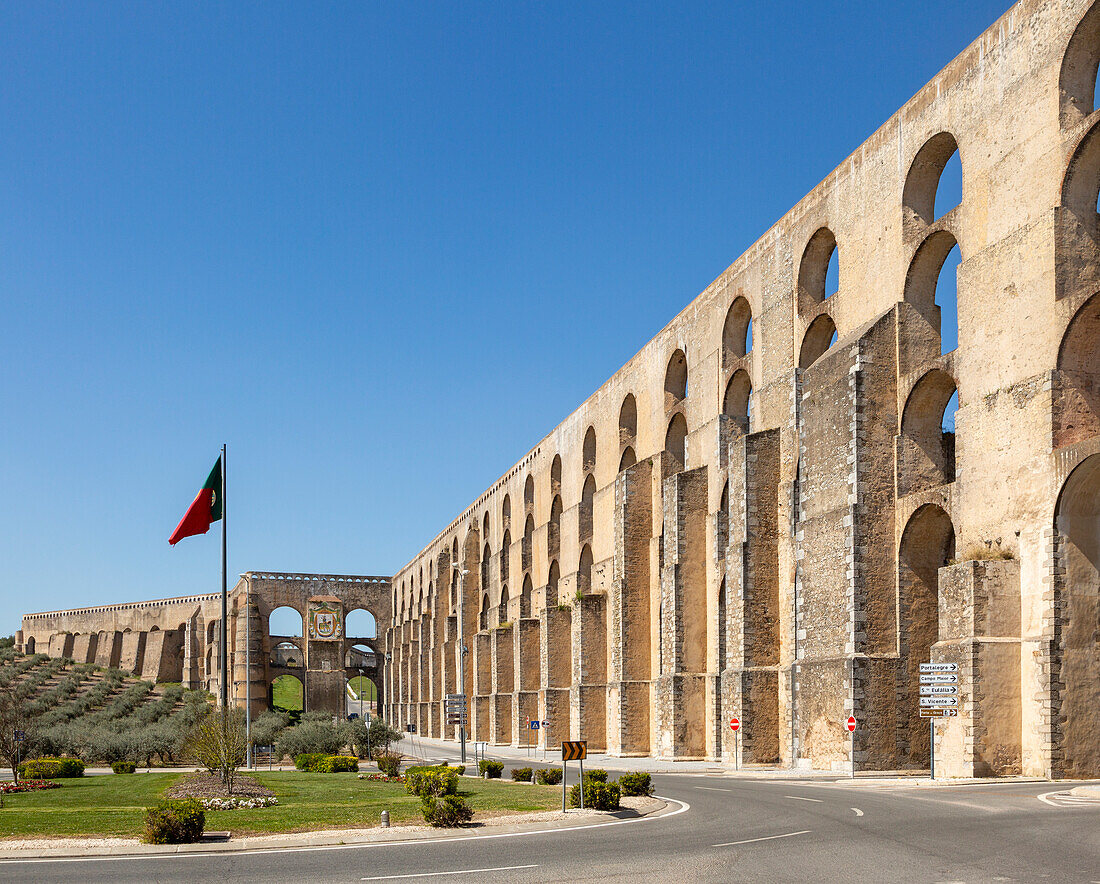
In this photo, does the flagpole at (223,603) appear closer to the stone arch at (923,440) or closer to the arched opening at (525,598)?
the stone arch at (923,440)

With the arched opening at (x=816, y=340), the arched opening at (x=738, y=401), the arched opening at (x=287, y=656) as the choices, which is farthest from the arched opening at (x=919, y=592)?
the arched opening at (x=287, y=656)

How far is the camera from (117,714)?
204 ft

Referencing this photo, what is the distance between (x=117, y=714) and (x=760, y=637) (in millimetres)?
42412

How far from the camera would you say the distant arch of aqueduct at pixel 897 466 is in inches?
883

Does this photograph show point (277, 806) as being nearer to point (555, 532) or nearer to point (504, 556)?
point (555, 532)

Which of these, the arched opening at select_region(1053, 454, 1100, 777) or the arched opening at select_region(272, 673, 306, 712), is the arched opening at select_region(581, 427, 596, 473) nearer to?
the arched opening at select_region(1053, 454, 1100, 777)

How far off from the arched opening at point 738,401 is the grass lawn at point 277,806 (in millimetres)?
15071

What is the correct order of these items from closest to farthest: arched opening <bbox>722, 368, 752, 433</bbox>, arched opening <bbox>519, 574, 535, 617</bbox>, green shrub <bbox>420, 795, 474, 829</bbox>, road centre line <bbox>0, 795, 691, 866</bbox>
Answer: road centre line <bbox>0, 795, 691, 866</bbox> < green shrub <bbox>420, 795, 474, 829</bbox> < arched opening <bbox>722, 368, 752, 433</bbox> < arched opening <bbox>519, 574, 535, 617</bbox>

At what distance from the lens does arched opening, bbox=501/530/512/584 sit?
2608 inches

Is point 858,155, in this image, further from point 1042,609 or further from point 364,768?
point 364,768

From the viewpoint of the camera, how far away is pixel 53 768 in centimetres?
3278

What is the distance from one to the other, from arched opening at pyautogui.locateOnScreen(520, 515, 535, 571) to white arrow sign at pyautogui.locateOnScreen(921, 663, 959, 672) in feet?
129

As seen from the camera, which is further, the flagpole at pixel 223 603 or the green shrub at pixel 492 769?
the green shrub at pixel 492 769

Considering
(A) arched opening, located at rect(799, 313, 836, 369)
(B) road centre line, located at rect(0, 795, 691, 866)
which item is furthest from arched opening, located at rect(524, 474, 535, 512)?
(B) road centre line, located at rect(0, 795, 691, 866)
